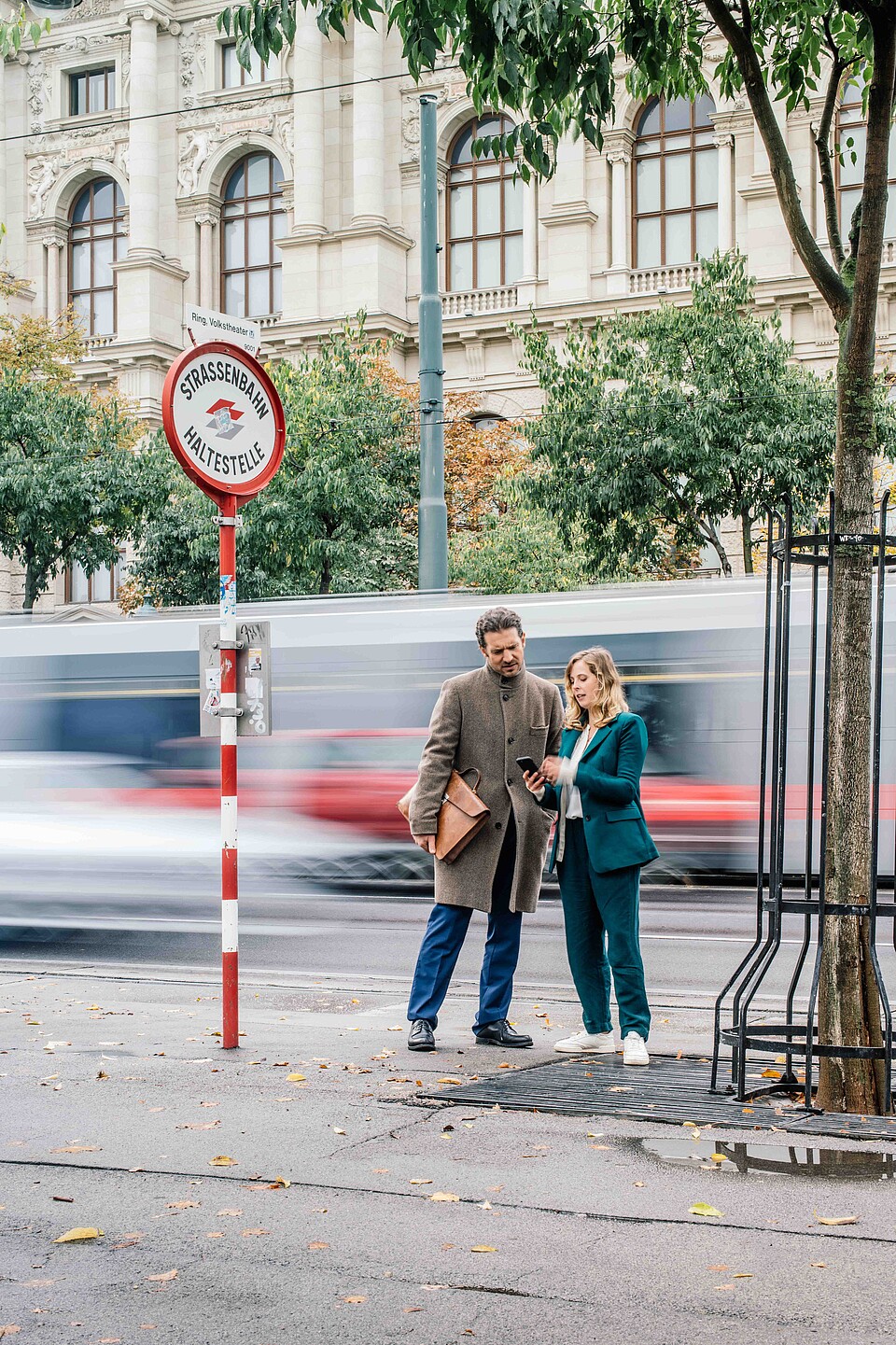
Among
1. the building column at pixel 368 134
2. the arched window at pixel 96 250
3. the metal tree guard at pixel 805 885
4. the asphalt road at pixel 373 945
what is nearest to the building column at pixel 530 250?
the building column at pixel 368 134

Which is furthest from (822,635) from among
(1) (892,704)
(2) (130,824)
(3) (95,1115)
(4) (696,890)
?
(3) (95,1115)

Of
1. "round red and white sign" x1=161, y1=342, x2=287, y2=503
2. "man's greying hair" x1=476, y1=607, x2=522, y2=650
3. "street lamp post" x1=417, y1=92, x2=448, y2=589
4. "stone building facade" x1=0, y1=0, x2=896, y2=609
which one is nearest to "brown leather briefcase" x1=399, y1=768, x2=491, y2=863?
"man's greying hair" x1=476, y1=607, x2=522, y2=650

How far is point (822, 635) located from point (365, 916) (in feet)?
16.3

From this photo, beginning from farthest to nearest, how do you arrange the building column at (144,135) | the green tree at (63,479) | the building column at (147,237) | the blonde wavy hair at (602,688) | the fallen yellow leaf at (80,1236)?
the building column at (144,135) < the building column at (147,237) < the green tree at (63,479) < the blonde wavy hair at (602,688) < the fallen yellow leaf at (80,1236)

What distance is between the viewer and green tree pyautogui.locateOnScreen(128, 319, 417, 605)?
87.9ft

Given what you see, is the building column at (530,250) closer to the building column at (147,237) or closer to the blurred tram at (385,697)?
the building column at (147,237)

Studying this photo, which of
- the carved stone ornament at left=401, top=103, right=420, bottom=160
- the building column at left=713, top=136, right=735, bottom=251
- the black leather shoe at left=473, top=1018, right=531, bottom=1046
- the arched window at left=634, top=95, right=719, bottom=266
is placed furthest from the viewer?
the carved stone ornament at left=401, top=103, right=420, bottom=160

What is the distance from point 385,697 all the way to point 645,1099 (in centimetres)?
1006

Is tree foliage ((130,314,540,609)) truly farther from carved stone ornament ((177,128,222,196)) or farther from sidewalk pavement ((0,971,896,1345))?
sidewalk pavement ((0,971,896,1345))

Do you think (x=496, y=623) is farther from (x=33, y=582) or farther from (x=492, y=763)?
(x=33, y=582)

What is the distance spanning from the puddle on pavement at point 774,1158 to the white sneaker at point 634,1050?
1.37 m

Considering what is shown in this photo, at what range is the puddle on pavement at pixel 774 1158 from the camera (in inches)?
203

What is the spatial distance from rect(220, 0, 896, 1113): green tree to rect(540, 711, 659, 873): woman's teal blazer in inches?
36.0

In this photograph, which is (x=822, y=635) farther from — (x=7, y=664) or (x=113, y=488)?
(x=113, y=488)
